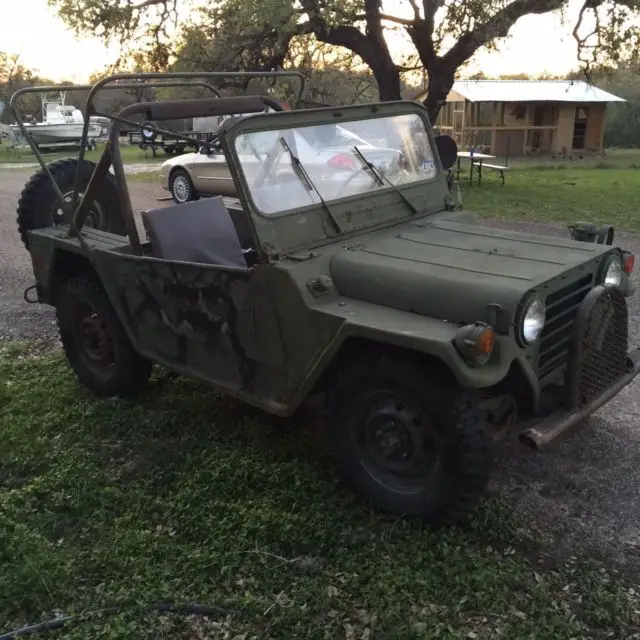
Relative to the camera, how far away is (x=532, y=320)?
3047mm

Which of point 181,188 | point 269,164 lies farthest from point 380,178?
point 181,188

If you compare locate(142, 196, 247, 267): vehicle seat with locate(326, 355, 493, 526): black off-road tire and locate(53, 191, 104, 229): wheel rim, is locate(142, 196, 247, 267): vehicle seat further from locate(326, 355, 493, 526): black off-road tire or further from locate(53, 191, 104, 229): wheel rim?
locate(326, 355, 493, 526): black off-road tire

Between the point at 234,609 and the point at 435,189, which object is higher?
the point at 435,189

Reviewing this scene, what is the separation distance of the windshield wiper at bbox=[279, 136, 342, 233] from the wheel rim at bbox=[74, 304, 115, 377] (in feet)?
5.52

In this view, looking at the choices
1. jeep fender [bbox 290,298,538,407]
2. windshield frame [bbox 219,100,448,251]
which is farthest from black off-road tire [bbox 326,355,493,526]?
windshield frame [bbox 219,100,448,251]

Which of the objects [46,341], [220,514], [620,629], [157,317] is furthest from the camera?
[46,341]

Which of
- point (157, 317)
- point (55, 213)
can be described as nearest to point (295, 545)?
point (157, 317)

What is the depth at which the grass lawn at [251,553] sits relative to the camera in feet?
9.16

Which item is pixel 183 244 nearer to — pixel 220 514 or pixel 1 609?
pixel 220 514

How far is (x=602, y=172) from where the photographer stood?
1898 centimetres

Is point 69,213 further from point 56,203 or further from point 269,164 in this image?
point 269,164

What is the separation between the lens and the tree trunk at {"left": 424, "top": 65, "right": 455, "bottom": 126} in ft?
47.0

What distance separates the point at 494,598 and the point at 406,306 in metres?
1.24

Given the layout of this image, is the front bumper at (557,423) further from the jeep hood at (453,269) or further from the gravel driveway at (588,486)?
the jeep hood at (453,269)
